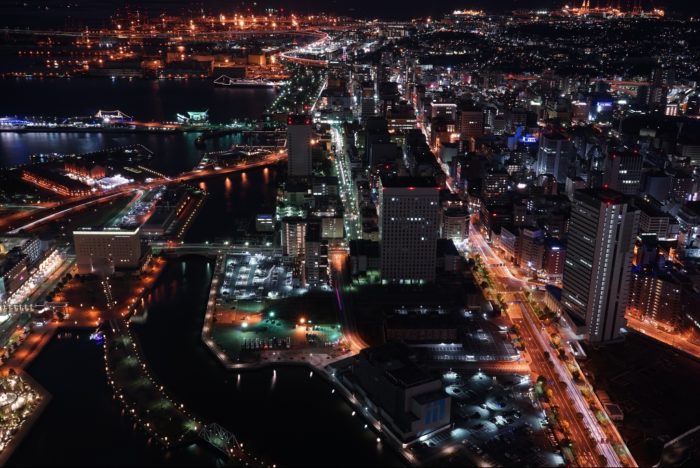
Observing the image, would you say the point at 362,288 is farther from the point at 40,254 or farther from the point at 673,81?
the point at 673,81

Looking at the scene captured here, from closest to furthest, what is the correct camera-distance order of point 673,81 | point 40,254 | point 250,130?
point 40,254
point 250,130
point 673,81

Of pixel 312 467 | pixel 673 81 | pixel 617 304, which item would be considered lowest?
pixel 312 467

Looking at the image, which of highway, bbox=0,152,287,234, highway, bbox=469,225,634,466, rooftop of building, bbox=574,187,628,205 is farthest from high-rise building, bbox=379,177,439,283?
highway, bbox=0,152,287,234

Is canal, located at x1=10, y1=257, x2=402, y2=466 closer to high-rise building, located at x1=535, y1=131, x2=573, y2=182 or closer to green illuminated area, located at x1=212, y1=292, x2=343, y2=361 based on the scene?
green illuminated area, located at x1=212, y1=292, x2=343, y2=361

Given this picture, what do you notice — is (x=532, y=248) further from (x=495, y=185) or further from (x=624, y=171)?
(x=624, y=171)

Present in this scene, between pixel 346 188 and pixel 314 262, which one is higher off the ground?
pixel 314 262

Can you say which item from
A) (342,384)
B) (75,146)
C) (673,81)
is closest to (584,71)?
(673,81)

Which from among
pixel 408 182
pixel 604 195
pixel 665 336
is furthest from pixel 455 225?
pixel 665 336
